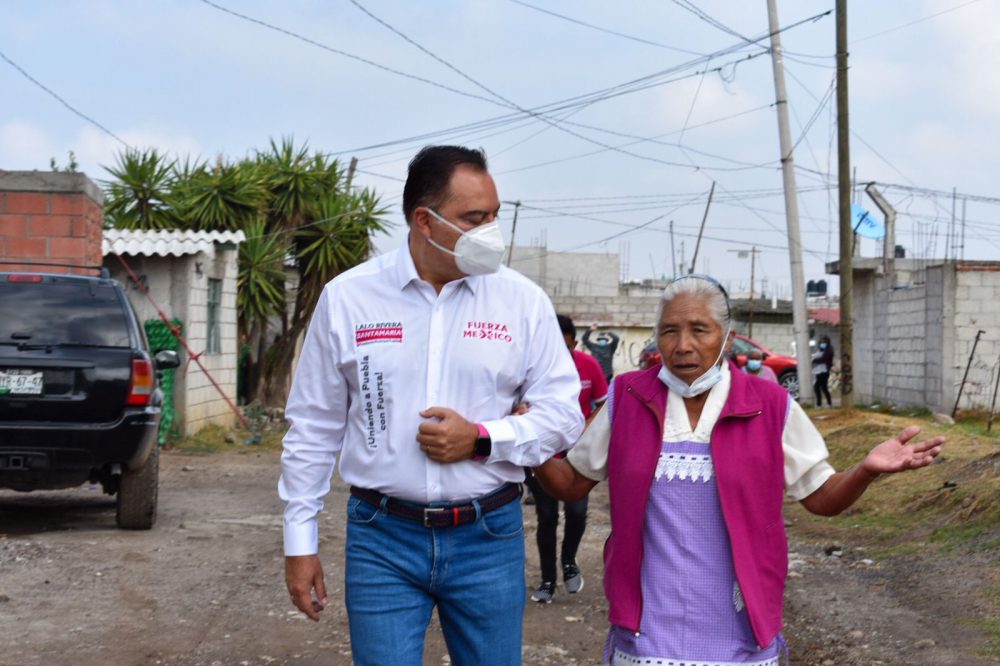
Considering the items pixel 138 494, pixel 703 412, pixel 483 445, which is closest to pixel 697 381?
pixel 703 412

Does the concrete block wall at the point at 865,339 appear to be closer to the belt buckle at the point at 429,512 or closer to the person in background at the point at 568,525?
the person in background at the point at 568,525

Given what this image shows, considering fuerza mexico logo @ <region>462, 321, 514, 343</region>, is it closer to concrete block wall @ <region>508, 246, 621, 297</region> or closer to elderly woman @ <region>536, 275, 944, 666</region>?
elderly woman @ <region>536, 275, 944, 666</region>

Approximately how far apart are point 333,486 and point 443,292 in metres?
11.5

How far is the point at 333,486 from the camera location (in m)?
14.8

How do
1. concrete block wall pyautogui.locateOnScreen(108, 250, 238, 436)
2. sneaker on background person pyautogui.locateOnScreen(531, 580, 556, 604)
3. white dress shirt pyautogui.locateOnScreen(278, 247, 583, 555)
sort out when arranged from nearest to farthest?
1. white dress shirt pyautogui.locateOnScreen(278, 247, 583, 555)
2. sneaker on background person pyautogui.locateOnScreen(531, 580, 556, 604)
3. concrete block wall pyautogui.locateOnScreen(108, 250, 238, 436)

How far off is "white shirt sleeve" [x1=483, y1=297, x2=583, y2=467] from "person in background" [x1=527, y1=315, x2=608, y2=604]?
4454mm

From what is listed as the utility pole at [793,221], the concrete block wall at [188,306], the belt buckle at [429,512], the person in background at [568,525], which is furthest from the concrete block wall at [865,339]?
the belt buckle at [429,512]

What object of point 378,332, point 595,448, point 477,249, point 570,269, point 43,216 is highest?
point 570,269

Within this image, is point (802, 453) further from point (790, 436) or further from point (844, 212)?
point (844, 212)

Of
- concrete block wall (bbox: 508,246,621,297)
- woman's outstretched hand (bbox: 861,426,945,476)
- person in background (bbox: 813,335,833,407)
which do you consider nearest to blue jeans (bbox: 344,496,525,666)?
woman's outstretched hand (bbox: 861,426,945,476)

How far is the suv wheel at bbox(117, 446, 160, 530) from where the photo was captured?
384 inches

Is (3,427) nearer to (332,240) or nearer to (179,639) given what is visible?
(179,639)

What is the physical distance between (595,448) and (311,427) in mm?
807

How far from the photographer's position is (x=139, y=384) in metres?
9.13
